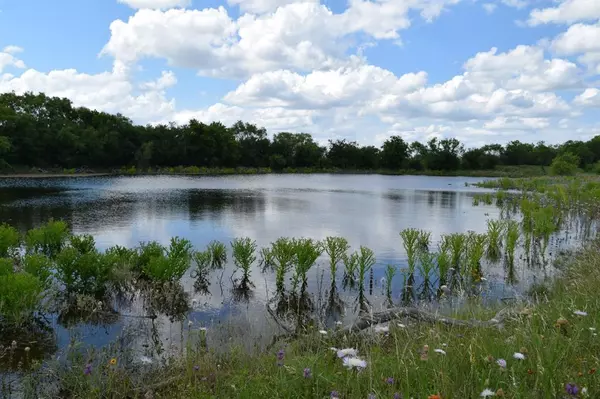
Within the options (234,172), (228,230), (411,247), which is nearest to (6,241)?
(228,230)

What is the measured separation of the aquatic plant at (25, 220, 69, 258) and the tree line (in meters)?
56.3

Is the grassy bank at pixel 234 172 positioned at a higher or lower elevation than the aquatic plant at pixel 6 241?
higher

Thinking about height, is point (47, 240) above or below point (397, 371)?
below

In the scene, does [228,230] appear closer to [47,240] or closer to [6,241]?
[47,240]

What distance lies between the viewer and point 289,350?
19.5 feet

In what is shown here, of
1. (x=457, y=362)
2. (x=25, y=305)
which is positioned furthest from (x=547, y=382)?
(x=25, y=305)

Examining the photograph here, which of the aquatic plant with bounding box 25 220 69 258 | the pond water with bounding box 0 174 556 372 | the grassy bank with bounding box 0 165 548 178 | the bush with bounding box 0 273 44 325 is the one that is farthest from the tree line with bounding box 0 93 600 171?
the bush with bounding box 0 273 44 325

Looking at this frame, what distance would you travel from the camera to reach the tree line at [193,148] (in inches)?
3159

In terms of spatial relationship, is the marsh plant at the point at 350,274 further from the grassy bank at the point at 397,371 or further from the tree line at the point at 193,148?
the tree line at the point at 193,148

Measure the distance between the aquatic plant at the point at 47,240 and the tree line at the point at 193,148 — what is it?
56264 mm

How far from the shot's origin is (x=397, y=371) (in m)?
4.07

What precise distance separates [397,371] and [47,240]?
14.0 m

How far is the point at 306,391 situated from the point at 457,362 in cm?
142

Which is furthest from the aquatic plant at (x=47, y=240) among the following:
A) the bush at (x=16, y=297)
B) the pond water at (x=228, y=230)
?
the bush at (x=16, y=297)
